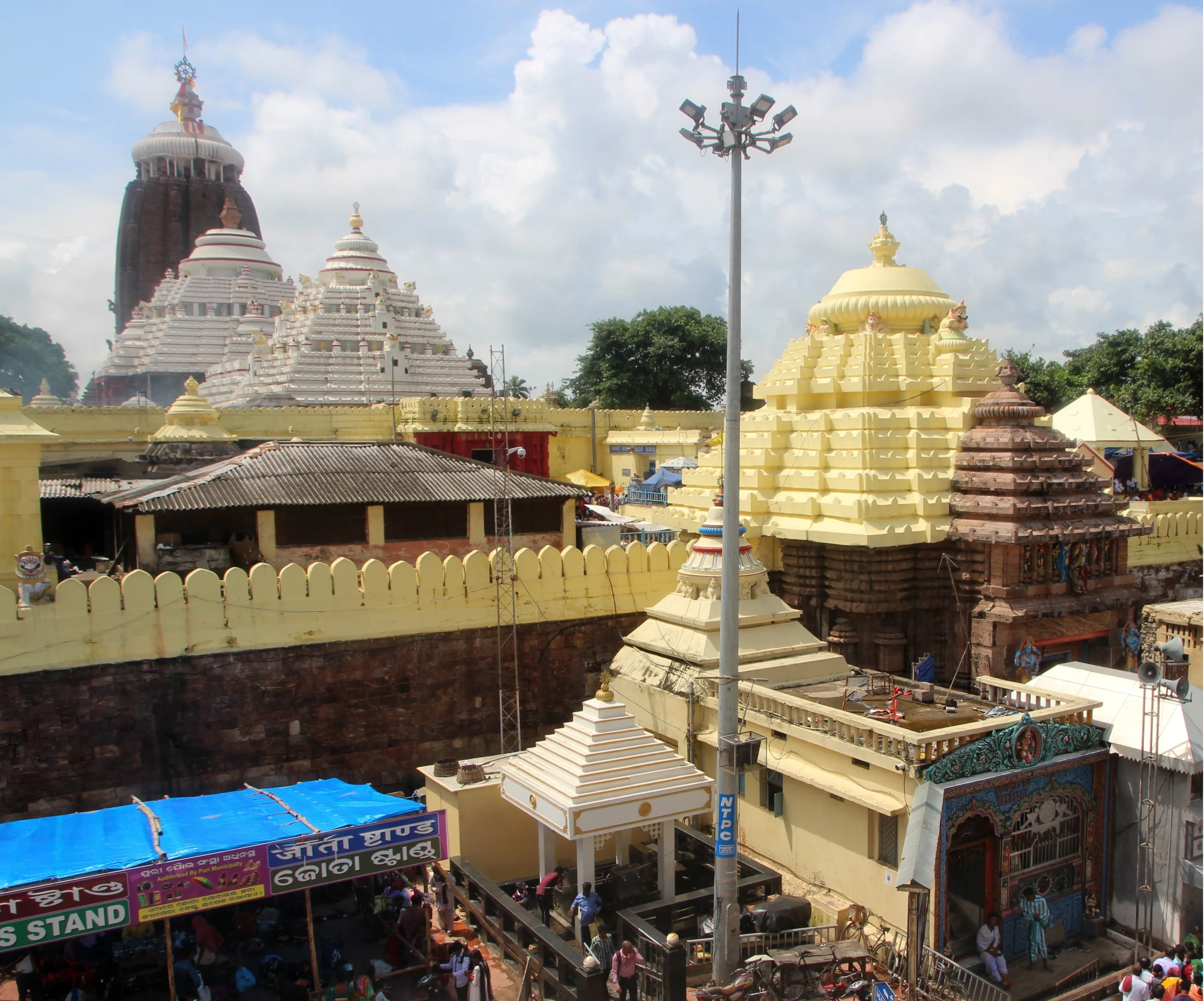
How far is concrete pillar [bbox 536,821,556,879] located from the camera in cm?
1124

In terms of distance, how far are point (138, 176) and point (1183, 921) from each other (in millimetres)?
71778

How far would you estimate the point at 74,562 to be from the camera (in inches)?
810

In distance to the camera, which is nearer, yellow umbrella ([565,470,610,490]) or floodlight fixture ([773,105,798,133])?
floodlight fixture ([773,105,798,133])

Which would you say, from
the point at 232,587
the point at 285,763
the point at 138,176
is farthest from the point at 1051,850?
the point at 138,176

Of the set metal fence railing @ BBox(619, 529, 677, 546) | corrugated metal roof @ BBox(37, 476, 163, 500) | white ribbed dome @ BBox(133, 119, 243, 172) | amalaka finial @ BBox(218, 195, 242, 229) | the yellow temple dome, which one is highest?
white ribbed dome @ BBox(133, 119, 243, 172)

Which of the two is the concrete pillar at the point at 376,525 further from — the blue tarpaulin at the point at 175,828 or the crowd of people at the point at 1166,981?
the crowd of people at the point at 1166,981

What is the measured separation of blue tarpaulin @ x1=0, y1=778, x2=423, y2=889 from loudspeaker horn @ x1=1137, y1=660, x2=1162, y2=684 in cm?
802

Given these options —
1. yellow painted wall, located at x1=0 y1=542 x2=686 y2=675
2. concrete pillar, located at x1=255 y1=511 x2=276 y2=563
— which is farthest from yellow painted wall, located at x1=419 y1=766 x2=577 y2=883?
concrete pillar, located at x1=255 y1=511 x2=276 y2=563

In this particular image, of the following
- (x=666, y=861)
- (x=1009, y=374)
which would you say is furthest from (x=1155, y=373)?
(x=666, y=861)

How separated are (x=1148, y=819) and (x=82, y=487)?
2232 cm

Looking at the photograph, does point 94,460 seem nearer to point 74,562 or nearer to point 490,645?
point 74,562

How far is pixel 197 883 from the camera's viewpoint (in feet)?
29.8

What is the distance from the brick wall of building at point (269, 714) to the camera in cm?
1277

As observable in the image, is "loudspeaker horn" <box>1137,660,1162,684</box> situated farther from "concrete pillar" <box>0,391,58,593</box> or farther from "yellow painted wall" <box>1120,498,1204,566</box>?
"concrete pillar" <box>0,391,58,593</box>
